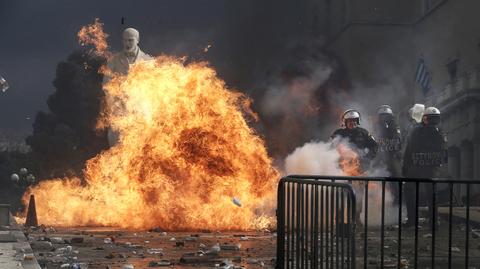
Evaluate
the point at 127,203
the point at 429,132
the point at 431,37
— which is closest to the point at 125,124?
the point at 127,203

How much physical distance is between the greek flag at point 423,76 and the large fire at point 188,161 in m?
25.8

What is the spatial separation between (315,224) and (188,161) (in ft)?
32.1

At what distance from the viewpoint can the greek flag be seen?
42.3 meters

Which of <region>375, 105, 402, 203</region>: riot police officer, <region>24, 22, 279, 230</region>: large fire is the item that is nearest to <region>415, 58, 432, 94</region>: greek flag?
<region>375, 105, 402, 203</region>: riot police officer

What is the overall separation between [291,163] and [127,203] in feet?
11.3

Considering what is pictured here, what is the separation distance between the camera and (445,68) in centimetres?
3938

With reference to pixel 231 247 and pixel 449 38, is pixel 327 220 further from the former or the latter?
pixel 449 38

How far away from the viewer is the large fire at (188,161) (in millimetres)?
16703

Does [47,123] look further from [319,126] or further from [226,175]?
[226,175]

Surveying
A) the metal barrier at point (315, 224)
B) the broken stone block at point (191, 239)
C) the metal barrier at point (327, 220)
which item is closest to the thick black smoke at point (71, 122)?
the broken stone block at point (191, 239)

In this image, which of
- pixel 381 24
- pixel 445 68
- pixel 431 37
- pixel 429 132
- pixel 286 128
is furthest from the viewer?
pixel 381 24

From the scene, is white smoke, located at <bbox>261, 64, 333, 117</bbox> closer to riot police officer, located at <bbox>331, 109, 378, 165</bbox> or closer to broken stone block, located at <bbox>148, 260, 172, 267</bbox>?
riot police officer, located at <bbox>331, 109, 378, 165</bbox>

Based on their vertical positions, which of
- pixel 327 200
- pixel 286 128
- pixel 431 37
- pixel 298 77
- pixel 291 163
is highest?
pixel 431 37

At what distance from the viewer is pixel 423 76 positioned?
142 ft
